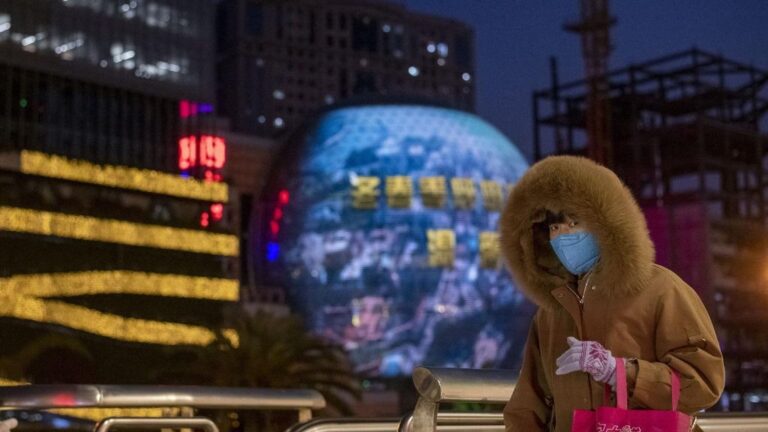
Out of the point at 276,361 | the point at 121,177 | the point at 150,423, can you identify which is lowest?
the point at 276,361

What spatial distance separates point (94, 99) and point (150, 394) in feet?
166

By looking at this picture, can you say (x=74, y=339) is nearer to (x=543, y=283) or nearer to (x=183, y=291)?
(x=183, y=291)

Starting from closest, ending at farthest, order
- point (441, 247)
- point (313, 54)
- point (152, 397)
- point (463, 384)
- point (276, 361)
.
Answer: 1. point (463, 384)
2. point (152, 397)
3. point (276, 361)
4. point (441, 247)
5. point (313, 54)

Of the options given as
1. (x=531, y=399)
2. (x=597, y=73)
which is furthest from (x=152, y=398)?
(x=597, y=73)

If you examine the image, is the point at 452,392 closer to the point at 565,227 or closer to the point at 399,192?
the point at 565,227

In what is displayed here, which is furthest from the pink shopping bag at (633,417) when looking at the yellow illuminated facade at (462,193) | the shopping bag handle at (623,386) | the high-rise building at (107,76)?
the high-rise building at (107,76)

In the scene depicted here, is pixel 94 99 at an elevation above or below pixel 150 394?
above

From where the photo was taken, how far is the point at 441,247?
160 feet

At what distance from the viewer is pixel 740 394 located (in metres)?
64.8

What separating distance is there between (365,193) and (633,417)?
45613 millimetres

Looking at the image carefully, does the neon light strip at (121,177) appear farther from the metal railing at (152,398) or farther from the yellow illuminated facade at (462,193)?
the metal railing at (152,398)

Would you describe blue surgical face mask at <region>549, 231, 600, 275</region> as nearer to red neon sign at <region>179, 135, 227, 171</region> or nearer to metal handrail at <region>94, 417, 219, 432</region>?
metal handrail at <region>94, 417, 219, 432</region>

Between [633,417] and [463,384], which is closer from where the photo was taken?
[633,417]

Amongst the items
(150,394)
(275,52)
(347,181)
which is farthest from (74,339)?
(275,52)
